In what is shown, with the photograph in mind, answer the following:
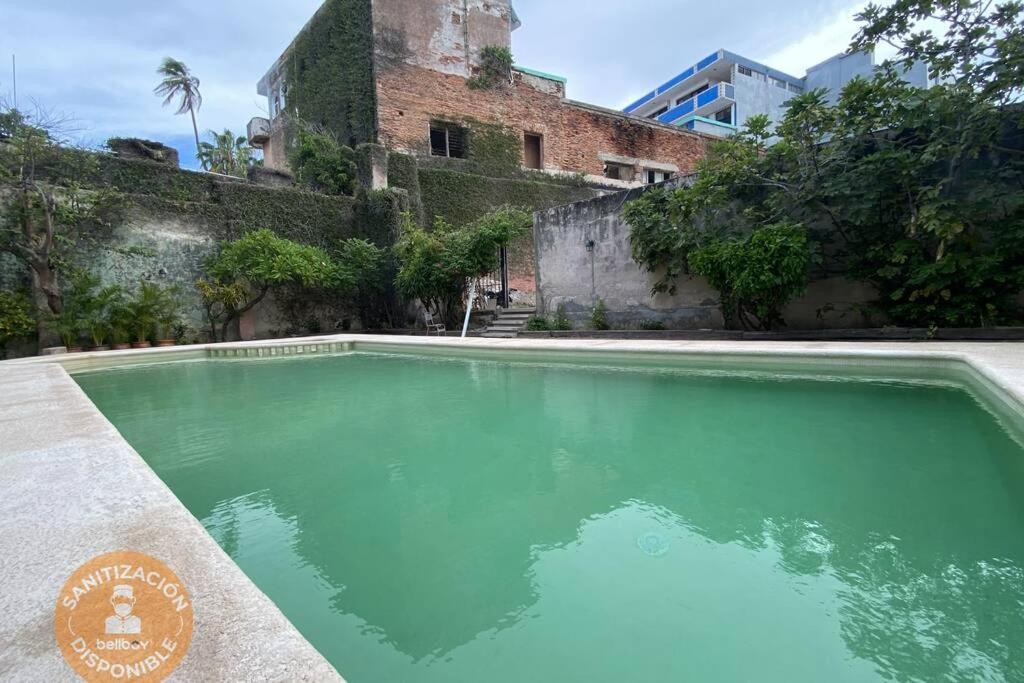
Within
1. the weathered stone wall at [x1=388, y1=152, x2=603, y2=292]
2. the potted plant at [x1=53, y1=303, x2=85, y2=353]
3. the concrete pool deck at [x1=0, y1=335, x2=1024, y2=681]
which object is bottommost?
the concrete pool deck at [x1=0, y1=335, x2=1024, y2=681]

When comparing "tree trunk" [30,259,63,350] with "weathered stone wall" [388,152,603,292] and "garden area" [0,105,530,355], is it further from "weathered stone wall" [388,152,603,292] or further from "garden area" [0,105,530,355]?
"weathered stone wall" [388,152,603,292]

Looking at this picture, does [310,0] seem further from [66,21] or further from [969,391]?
[969,391]

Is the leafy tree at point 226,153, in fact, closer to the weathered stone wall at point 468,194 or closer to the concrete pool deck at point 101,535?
the weathered stone wall at point 468,194

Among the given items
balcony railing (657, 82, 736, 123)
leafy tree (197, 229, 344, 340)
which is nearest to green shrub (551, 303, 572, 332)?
leafy tree (197, 229, 344, 340)

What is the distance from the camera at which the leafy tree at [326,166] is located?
564 inches

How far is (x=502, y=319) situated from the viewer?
444 inches

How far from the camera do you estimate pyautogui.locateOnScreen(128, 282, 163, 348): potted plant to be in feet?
33.5

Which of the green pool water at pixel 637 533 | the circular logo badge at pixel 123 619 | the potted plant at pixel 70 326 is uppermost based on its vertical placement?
the potted plant at pixel 70 326

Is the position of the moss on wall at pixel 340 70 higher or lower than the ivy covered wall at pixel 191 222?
higher

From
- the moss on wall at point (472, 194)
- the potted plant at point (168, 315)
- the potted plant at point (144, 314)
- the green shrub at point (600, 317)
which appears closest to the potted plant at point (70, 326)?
the potted plant at point (144, 314)

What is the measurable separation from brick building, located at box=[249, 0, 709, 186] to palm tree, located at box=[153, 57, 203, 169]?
900cm

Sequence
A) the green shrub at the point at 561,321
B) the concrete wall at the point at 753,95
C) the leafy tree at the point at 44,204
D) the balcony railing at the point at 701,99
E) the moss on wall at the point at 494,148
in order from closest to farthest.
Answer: the leafy tree at the point at 44,204 < the green shrub at the point at 561,321 < the moss on wall at the point at 494,148 < the balcony railing at the point at 701,99 < the concrete wall at the point at 753,95

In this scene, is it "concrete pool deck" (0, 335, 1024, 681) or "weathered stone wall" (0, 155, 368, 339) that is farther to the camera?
"weathered stone wall" (0, 155, 368, 339)

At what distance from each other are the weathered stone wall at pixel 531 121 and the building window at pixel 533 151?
197mm
